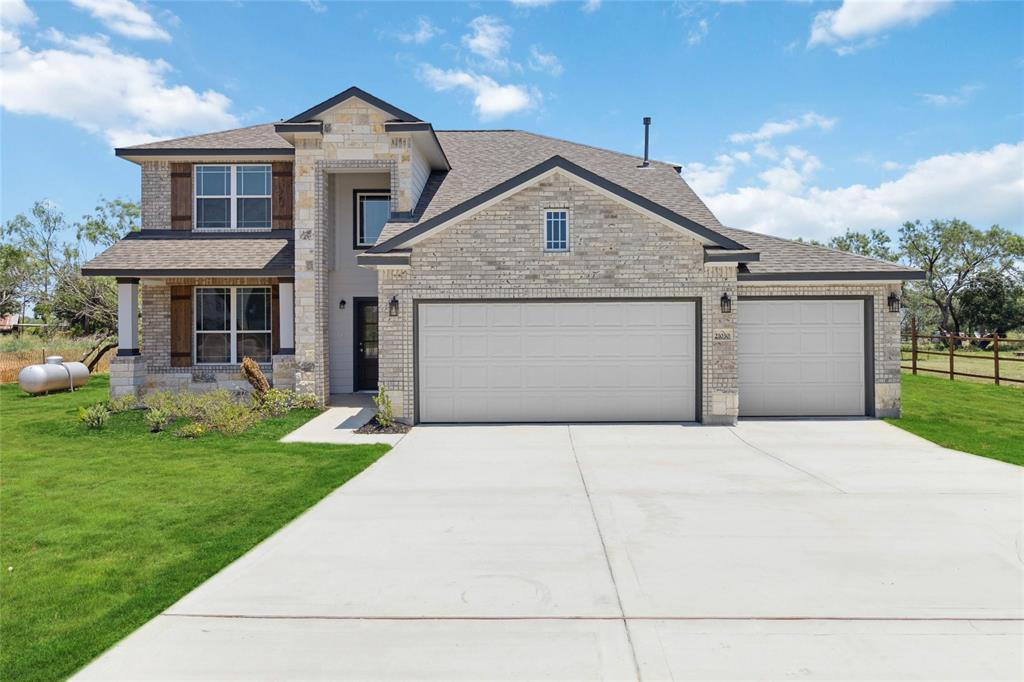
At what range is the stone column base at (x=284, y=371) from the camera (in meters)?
14.5

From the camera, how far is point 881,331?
12.8 meters

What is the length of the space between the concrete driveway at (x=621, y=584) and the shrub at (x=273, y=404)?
19.6ft

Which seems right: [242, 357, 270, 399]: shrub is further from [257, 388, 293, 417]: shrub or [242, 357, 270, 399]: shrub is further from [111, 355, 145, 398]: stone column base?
[111, 355, 145, 398]: stone column base

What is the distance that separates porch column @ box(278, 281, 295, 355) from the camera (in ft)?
48.3

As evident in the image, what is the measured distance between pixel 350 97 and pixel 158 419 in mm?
7993

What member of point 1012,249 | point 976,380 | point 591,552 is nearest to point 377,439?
point 591,552

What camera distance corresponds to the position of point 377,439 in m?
11.0

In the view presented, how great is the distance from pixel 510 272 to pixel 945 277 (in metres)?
51.2

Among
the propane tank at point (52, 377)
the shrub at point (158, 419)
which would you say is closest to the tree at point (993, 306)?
the shrub at point (158, 419)

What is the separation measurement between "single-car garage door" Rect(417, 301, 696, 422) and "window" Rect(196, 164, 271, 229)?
6603mm

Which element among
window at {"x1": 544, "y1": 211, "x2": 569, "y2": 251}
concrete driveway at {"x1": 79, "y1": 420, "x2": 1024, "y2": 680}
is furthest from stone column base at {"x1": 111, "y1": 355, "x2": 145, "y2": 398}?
window at {"x1": 544, "y1": 211, "x2": 569, "y2": 251}

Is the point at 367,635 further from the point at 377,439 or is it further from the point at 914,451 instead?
the point at 914,451

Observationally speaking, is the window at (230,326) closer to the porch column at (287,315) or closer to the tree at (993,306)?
the porch column at (287,315)

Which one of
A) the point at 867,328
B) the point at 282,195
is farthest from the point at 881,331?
the point at 282,195
